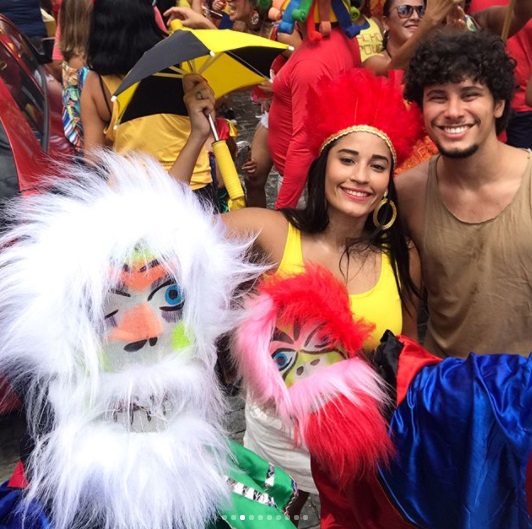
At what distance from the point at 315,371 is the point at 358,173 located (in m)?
0.73

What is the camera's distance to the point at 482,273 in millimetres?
2119

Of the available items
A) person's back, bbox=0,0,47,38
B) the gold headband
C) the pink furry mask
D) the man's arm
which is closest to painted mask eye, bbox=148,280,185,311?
the pink furry mask

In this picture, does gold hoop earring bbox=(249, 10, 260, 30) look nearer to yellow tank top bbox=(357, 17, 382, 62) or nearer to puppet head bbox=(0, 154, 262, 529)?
yellow tank top bbox=(357, 17, 382, 62)

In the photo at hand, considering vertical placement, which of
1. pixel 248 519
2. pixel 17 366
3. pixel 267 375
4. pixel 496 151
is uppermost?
pixel 496 151

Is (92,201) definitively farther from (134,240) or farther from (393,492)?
(393,492)

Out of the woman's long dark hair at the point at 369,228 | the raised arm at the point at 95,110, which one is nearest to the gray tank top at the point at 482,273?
the woman's long dark hair at the point at 369,228

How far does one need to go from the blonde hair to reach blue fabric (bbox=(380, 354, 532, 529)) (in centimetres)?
284

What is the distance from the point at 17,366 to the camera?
133 centimetres

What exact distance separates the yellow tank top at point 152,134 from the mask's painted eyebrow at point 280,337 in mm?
1501

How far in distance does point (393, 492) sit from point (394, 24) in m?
2.81

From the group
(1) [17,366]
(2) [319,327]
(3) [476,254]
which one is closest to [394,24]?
(3) [476,254]

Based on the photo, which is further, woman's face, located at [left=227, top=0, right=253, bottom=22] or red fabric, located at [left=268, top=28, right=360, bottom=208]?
woman's face, located at [left=227, top=0, right=253, bottom=22]

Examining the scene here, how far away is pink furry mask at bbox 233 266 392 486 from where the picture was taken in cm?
146

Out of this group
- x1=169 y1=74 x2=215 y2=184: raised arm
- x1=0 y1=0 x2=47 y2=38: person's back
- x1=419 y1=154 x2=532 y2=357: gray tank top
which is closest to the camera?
x1=419 y1=154 x2=532 y2=357: gray tank top
